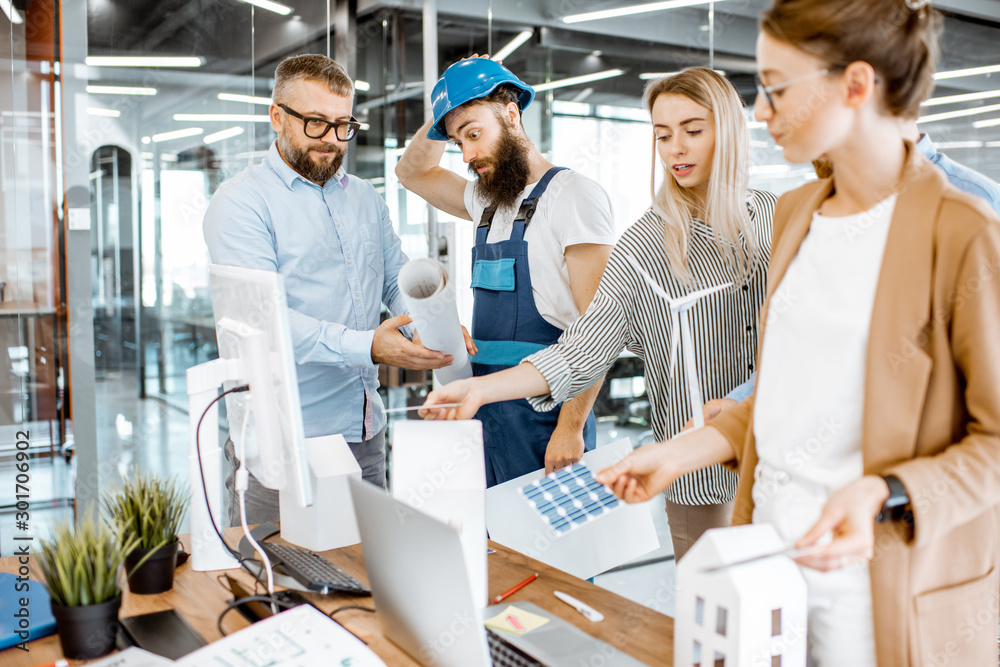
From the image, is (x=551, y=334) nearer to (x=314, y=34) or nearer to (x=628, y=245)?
(x=628, y=245)

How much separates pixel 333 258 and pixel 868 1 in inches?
64.8

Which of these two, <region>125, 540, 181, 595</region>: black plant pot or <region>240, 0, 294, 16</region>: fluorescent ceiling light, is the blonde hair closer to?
<region>125, 540, 181, 595</region>: black plant pot

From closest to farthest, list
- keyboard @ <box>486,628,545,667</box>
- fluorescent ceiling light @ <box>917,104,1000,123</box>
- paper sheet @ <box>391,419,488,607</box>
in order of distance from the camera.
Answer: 1. keyboard @ <box>486,628,545,667</box>
2. paper sheet @ <box>391,419,488,607</box>
3. fluorescent ceiling light @ <box>917,104,1000,123</box>

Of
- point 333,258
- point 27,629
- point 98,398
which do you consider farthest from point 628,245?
point 98,398

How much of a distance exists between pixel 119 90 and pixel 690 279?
2.71 metres

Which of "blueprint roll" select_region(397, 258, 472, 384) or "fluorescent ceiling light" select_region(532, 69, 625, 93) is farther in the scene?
"fluorescent ceiling light" select_region(532, 69, 625, 93)

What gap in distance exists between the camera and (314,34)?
3.74m

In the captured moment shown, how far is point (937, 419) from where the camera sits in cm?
100

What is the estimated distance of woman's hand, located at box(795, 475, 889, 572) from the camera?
0.89 metres

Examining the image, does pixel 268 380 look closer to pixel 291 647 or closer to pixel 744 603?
pixel 291 647

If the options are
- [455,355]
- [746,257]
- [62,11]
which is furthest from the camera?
[62,11]

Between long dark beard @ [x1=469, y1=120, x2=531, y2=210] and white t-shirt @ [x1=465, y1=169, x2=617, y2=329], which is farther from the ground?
long dark beard @ [x1=469, y1=120, x2=531, y2=210]

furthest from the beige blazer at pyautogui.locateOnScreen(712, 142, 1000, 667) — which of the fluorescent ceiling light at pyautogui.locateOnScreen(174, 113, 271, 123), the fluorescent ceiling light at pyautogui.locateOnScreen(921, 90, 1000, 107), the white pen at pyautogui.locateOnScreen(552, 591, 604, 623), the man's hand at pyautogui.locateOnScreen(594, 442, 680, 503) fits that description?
the fluorescent ceiling light at pyautogui.locateOnScreen(921, 90, 1000, 107)

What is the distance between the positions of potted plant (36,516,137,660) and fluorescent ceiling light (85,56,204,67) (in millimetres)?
2635
